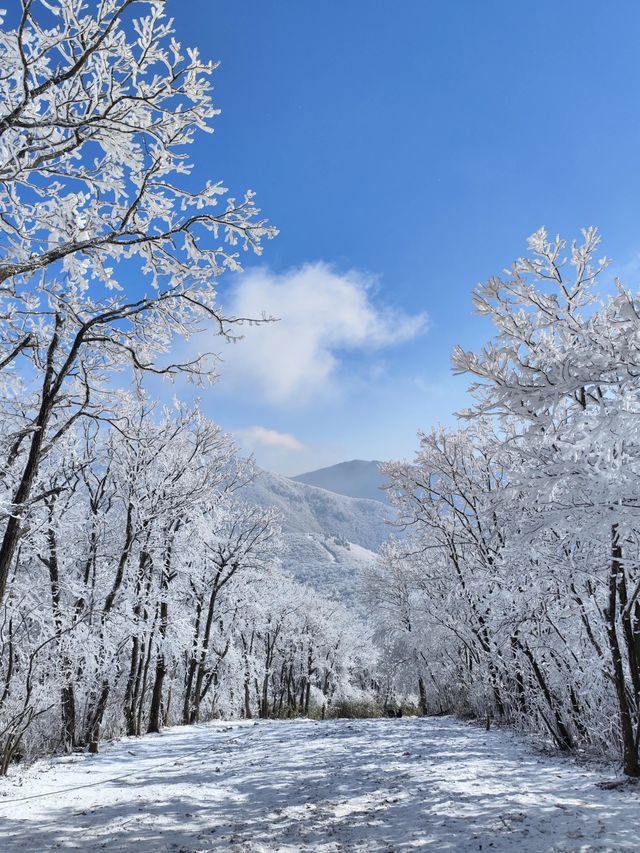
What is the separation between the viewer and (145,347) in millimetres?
5512

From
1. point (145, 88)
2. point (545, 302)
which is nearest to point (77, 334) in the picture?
point (145, 88)

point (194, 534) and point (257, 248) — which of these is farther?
point (194, 534)

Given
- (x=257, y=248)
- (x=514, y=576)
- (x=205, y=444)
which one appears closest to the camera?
(x=257, y=248)

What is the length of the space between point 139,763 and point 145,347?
23.2 feet

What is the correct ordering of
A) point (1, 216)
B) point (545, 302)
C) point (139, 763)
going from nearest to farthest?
1. point (1, 216)
2. point (545, 302)
3. point (139, 763)

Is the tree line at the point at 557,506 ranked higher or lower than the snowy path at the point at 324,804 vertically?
higher

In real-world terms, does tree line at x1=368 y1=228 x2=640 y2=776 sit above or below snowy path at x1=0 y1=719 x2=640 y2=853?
above

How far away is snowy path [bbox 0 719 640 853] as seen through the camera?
4.21 metres

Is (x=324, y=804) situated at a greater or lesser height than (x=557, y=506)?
lesser

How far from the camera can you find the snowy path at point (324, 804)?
166 inches

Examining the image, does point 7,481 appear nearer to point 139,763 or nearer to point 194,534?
point 139,763

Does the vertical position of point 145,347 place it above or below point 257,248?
below

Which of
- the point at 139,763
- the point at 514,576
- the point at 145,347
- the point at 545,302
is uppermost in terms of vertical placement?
the point at 545,302

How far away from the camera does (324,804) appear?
17.7 feet
